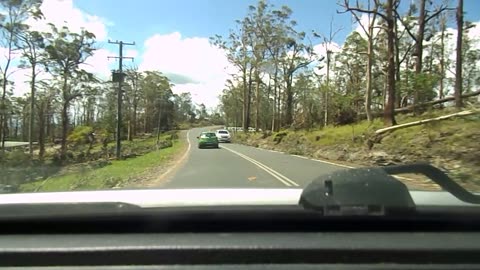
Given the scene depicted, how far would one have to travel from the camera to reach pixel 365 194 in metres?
3.02

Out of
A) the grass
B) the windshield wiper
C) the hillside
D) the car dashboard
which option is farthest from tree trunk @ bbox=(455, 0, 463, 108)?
the car dashboard

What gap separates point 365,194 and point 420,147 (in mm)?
21031

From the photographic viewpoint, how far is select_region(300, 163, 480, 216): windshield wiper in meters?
2.96

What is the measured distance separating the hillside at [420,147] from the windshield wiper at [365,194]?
9.61m

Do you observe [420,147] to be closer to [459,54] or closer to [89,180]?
[459,54]

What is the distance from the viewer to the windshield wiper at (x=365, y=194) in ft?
9.72

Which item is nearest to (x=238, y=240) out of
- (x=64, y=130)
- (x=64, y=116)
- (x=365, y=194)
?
(x=365, y=194)

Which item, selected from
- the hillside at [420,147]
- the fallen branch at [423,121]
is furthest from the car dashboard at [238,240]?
the fallen branch at [423,121]

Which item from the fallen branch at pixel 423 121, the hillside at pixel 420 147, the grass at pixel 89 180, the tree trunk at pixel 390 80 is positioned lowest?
the grass at pixel 89 180

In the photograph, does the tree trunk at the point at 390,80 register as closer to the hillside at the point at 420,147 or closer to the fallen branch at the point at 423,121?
the fallen branch at the point at 423,121

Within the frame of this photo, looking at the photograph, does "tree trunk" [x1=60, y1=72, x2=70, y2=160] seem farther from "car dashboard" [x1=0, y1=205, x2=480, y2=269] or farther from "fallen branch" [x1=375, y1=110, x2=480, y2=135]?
"car dashboard" [x1=0, y1=205, x2=480, y2=269]

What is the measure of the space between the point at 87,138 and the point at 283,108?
30541 millimetres

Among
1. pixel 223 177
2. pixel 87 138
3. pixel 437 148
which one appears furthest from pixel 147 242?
pixel 87 138

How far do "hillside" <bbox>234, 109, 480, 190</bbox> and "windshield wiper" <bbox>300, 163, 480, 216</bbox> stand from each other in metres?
9.61
